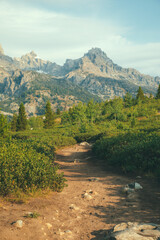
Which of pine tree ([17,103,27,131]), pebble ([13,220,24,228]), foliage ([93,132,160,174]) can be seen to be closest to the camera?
pebble ([13,220,24,228])

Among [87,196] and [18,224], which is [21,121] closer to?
[87,196]

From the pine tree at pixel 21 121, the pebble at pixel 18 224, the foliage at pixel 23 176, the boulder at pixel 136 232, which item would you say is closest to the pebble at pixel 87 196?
the foliage at pixel 23 176

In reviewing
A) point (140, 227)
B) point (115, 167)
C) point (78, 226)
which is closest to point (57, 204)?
point (78, 226)

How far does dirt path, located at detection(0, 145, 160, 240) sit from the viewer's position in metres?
4.84

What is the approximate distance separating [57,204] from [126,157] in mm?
6802

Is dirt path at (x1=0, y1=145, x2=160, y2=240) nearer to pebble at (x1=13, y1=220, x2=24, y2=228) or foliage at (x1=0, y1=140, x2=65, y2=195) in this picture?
pebble at (x1=13, y1=220, x2=24, y2=228)

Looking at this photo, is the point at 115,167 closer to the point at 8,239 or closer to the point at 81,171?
the point at 81,171

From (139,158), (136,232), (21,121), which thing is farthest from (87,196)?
(21,121)

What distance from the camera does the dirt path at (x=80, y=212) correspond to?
4844mm

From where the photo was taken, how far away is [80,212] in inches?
252

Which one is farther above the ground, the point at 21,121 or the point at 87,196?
the point at 21,121

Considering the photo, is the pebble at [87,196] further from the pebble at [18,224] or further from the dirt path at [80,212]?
the pebble at [18,224]

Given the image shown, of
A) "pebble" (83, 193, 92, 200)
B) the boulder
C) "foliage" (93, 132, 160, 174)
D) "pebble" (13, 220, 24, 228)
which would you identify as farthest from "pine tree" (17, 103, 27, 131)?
the boulder

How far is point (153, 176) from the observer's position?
32.4 feet
